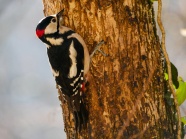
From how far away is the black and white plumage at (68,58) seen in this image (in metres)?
2.13

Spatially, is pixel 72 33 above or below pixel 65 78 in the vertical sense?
above

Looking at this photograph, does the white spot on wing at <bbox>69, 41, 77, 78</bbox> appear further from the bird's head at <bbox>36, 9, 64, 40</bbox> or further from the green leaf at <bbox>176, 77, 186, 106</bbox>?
the green leaf at <bbox>176, 77, 186, 106</bbox>

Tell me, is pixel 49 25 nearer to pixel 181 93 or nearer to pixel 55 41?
pixel 55 41

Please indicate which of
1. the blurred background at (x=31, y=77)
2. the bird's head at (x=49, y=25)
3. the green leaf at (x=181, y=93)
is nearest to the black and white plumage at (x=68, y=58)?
the bird's head at (x=49, y=25)

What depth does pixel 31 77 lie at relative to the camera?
5012 mm

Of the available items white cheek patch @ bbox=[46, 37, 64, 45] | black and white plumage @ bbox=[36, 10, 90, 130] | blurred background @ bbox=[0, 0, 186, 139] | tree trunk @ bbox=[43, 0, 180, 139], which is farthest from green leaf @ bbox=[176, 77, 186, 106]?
blurred background @ bbox=[0, 0, 186, 139]

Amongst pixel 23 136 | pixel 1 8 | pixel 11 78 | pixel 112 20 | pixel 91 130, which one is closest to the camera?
pixel 112 20

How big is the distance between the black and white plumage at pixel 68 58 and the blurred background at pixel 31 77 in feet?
8.38

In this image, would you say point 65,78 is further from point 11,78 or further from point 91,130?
point 11,78

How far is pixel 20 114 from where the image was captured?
192 inches

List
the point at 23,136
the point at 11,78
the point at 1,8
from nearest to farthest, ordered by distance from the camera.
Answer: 1. the point at 23,136
2. the point at 11,78
3. the point at 1,8

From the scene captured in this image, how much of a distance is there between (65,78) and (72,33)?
230 mm

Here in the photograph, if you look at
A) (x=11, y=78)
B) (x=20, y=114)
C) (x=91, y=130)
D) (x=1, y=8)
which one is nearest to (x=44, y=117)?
(x=20, y=114)

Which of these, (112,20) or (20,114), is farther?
(20,114)
